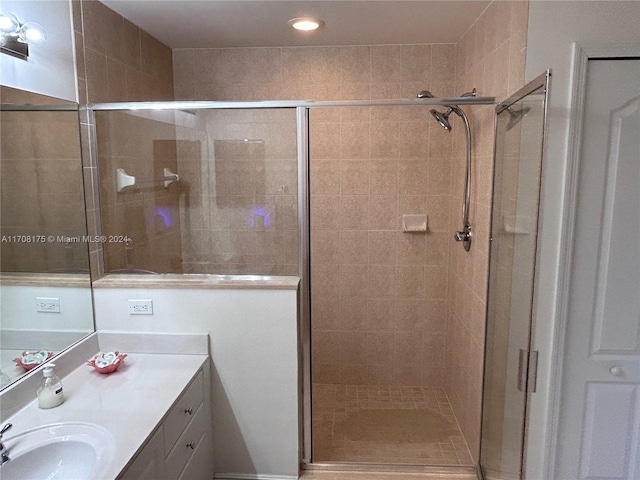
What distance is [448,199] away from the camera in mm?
3174

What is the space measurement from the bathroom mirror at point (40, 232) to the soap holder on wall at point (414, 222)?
203 centimetres

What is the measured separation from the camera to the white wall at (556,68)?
5.65 ft

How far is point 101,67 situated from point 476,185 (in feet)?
6.96

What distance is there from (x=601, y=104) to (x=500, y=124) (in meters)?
0.47

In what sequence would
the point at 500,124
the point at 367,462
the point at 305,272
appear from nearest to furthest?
the point at 500,124, the point at 305,272, the point at 367,462

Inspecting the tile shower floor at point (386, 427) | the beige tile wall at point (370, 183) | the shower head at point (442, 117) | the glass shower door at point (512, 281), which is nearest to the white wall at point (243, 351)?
the tile shower floor at point (386, 427)

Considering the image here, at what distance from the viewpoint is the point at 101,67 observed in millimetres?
2324

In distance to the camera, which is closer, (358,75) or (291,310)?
(291,310)

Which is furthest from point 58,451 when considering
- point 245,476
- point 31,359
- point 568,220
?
point 568,220

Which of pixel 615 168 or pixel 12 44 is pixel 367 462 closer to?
pixel 615 168

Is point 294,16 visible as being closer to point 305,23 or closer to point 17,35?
point 305,23

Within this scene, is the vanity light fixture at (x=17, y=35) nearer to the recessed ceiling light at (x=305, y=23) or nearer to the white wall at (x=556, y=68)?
the recessed ceiling light at (x=305, y=23)

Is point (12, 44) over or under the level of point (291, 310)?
over

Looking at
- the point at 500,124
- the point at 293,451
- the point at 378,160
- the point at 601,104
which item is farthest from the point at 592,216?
the point at 293,451
